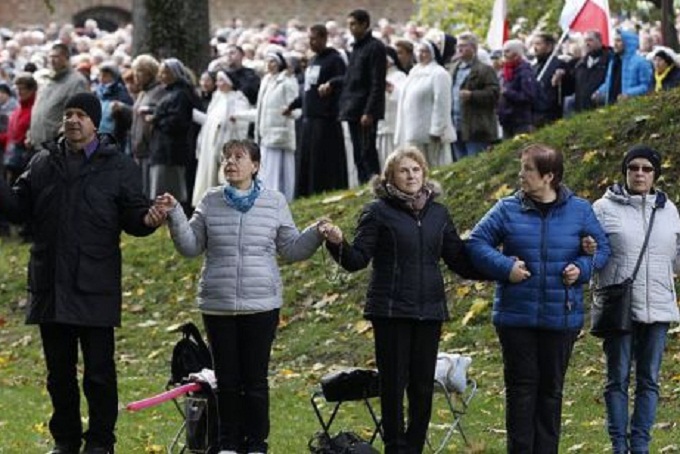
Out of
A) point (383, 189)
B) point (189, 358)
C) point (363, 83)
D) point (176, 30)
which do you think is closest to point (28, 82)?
point (176, 30)

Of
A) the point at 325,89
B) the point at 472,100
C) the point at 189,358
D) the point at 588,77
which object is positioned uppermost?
the point at 588,77

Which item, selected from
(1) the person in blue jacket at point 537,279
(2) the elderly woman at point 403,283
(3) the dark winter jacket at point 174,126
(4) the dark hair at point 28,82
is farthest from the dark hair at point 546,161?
(4) the dark hair at point 28,82

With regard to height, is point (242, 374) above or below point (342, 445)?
above

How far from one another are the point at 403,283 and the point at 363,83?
422 inches

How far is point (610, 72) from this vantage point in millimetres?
23203

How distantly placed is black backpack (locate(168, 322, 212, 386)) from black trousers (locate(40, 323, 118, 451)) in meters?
0.40

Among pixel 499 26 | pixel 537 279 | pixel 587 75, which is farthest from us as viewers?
pixel 499 26


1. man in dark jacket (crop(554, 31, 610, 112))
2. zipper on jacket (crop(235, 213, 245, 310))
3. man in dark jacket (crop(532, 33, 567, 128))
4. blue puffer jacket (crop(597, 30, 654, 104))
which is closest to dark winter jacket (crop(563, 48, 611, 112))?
man in dark jacket (crop(554, 31, 610, 112))

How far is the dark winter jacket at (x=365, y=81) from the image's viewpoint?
2261 cm

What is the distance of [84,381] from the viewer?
42.1 feet

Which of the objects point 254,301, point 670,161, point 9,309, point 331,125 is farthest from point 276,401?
point 331,125

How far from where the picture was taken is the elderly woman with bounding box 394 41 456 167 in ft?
74.9

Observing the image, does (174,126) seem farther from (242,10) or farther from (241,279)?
(242,10)

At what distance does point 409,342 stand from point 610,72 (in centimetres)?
1136
